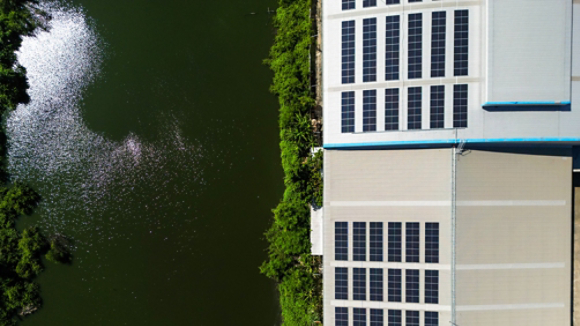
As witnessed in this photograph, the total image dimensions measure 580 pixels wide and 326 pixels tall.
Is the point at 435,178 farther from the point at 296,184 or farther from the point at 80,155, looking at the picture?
the point at 80,155

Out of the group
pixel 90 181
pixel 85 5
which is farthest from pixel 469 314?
pixel 85 5

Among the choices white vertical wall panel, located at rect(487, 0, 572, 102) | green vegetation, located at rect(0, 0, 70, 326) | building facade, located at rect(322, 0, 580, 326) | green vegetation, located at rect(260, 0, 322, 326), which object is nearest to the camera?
white vertical wall panel, located at rect(487, 0, 572, 102)

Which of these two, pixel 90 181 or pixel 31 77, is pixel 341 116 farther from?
pixel 31 77

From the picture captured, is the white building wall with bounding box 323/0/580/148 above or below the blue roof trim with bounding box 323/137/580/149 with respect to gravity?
above

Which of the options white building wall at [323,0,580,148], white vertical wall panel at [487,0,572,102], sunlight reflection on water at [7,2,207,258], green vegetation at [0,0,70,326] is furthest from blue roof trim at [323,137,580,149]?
green vegetation at [0,0,70,326]

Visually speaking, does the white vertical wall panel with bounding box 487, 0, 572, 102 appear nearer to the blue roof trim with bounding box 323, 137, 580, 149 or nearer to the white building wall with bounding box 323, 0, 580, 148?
the white building wall with bounding box 323, 0, 580, 148

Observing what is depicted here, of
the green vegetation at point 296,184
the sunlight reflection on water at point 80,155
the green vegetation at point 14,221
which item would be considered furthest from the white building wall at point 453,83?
the green vegetation at point 14,221

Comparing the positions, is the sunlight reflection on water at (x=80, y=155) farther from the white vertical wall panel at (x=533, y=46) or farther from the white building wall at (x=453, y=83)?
the white vertical wall panel at (x=533, y=46)
